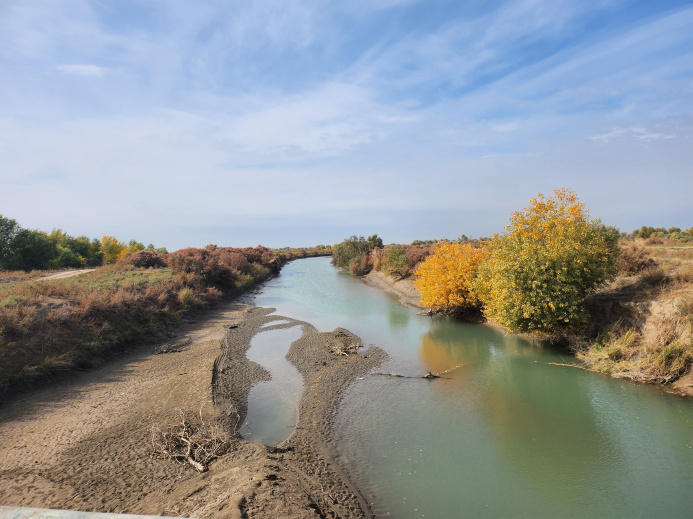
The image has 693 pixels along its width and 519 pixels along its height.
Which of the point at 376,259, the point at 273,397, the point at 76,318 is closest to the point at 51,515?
the point at 273,397

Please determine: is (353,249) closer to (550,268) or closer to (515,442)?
(550,268)

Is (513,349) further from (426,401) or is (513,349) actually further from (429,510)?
(429,510)

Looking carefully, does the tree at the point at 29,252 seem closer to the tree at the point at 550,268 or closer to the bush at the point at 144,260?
the bush at the point at 144,260

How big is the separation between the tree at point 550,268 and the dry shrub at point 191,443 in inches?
492

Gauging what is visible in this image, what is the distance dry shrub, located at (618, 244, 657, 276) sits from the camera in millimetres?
19547

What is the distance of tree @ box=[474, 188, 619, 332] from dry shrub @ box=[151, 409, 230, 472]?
12494 mm

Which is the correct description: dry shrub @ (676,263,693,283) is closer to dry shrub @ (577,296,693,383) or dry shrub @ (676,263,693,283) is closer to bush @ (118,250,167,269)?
dry shrub @ (577,296,693,383)

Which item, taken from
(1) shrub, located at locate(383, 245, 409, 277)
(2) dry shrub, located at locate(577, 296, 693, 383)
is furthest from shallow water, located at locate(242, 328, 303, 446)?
(1) shrub, located at locate(383, 245, 409, 277)

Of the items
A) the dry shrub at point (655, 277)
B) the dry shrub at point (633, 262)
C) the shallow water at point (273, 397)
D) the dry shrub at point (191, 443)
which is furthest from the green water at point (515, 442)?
the dry shrub at point (633, 262)

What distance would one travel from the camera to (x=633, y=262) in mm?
19859

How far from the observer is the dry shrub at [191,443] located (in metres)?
8.39

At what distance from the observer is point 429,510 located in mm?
7309

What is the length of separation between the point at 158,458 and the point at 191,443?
71 cm

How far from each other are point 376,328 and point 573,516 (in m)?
15.8
